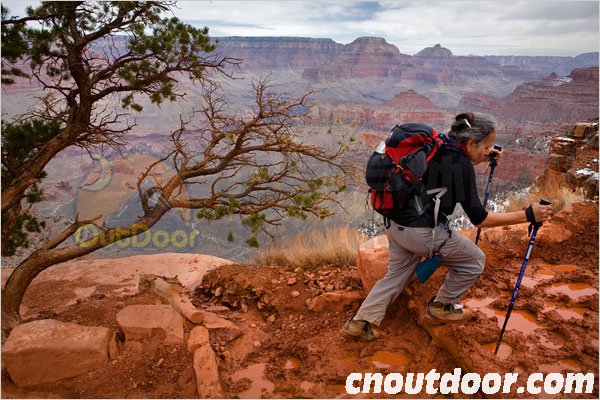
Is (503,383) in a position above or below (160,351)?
above

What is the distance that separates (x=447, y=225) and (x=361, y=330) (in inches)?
41.2

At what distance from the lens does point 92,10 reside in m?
4.49

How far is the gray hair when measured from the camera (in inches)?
103

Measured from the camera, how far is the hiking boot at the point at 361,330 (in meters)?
3.22

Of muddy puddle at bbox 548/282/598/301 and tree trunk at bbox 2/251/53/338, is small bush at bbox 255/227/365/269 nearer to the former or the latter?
muddy puddle at bbox 548/282/598/301

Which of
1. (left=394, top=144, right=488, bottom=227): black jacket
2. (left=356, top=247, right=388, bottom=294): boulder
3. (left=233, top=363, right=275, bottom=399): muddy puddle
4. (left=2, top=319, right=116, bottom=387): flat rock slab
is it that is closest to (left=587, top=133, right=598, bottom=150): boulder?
(left=356, top=247, right=388, bottom=294): boulder

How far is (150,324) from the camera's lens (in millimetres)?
3496

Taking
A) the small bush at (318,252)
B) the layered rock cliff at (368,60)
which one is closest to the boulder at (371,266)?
the small bush at (318,252)

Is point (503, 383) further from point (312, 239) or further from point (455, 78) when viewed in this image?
point (455, 78)

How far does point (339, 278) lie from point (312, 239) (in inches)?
80.1

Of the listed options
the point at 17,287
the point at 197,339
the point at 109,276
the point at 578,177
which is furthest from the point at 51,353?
the point at 578,177

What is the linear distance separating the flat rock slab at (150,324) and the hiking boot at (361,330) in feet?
4.55

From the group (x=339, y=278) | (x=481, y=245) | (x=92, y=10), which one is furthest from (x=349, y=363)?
(x=92, y=10)

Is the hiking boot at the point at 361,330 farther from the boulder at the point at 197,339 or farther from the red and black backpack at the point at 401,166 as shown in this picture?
the boulder at the point at 197,339
